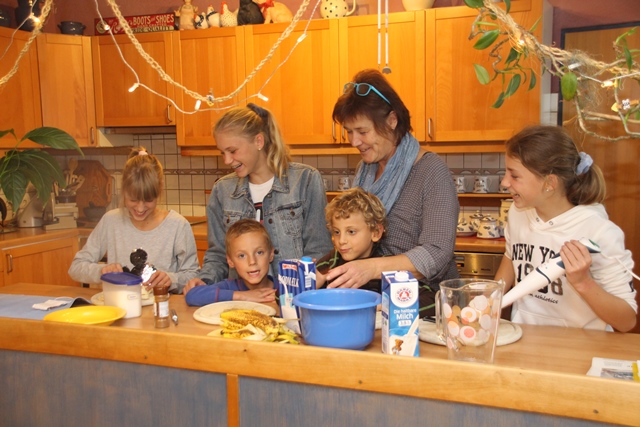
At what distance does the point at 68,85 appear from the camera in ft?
13.2

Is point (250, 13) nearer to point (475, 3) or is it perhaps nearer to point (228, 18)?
point (228, 18)

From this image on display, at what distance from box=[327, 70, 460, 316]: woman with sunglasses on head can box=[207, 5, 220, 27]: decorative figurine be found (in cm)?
216

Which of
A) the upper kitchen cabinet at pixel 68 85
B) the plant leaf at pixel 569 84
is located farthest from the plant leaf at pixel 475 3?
the upper kitchen cabinet at pixel 68 85

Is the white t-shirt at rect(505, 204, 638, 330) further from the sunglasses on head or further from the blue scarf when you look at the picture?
the sunglasses on head

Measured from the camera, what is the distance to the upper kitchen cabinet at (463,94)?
3264mm

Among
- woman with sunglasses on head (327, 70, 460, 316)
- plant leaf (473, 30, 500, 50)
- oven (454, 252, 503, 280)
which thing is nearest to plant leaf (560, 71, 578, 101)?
plant leaf (473, 30, 500, 50)

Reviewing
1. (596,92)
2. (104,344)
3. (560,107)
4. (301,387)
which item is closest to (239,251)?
(104,344)

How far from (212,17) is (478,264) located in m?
2.14

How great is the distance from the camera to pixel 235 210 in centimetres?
221

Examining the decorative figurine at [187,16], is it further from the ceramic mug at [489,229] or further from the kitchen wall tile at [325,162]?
the ceramic mug at [489,229]

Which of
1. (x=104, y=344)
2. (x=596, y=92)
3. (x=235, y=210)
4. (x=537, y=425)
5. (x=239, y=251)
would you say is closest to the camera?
(x=537, y=425)

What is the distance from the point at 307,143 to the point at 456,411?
8.75 ft

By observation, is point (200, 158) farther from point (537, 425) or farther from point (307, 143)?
point (537, 425)

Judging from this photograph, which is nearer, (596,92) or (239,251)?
(596,92)
